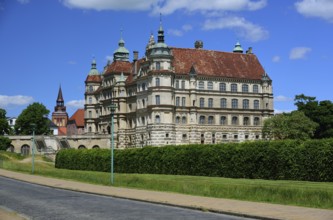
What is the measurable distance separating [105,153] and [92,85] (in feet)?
218

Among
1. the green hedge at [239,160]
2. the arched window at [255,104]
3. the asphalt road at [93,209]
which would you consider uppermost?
the arched window at [255,104]

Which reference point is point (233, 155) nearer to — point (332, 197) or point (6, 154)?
point (332, 197)

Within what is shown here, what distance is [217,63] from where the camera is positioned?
11631 cm

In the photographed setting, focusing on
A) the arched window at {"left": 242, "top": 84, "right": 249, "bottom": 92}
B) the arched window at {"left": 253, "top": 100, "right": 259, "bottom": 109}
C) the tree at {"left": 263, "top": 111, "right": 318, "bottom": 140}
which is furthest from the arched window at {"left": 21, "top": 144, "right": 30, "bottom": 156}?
the tree at {"left": 263, "top": 111, "right": 318, "bottom": 140}

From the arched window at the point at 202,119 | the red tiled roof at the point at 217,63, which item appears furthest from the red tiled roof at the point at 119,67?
the arched window at the point at 202,119

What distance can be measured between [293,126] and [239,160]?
51.8 m

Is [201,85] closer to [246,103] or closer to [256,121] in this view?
[246,103]

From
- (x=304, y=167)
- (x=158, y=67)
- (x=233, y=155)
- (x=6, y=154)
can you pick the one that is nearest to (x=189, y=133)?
(x=158, y=67)

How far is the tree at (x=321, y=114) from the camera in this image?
106181mm

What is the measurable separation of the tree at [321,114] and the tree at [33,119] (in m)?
64.1

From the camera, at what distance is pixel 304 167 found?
44.1m

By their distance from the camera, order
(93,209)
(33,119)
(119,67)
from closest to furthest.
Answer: (93,209)
(119,67)
(33,119)

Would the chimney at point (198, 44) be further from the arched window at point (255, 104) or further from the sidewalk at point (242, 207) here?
the sidewalk at point (242, 207)

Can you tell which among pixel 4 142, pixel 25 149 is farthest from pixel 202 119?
pixel 4 142
